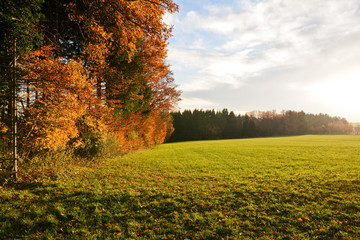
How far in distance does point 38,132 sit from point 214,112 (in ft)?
232

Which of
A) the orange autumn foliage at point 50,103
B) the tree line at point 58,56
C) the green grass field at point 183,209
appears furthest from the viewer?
the orange autumn foliage at point 50,103

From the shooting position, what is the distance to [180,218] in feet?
16.5

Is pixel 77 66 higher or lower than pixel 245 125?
higher

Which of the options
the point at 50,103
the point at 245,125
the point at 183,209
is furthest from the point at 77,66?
the point at 245,125

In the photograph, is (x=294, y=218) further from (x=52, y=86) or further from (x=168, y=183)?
(x=52, y=86)

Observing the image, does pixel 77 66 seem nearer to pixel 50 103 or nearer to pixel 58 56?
pixel 50 103

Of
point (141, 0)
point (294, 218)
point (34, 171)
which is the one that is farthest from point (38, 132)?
point (294, 218)

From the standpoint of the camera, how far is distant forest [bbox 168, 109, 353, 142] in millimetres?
65688

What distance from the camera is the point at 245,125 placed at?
7381 centimetres

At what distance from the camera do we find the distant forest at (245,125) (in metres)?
65.7

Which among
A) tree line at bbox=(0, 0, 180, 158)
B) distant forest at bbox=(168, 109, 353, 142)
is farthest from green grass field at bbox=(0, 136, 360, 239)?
distant forest at bbox=(168, 109, 353, 142)

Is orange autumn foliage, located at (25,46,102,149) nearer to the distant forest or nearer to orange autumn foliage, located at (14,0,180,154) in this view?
orange autumn foliage, located at (14,0,180,154)

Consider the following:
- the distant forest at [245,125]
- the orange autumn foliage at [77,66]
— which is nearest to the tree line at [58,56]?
the orange autumn foliage at [77,66]

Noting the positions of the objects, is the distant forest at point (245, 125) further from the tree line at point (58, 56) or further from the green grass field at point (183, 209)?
the green grass field at point (183, 209)
